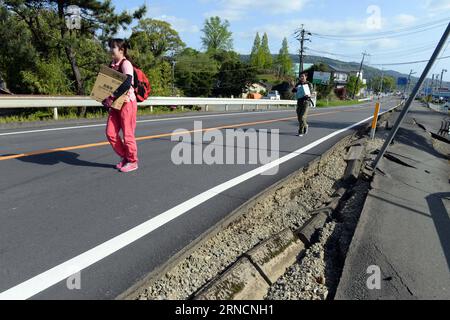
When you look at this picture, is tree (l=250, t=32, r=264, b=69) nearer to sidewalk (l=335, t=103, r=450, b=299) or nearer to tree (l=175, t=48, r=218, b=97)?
tree (l=175, t=48, r=218, b=97)

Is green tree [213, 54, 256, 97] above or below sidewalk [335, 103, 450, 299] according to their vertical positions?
above

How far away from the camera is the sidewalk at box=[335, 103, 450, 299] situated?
8.82 ft

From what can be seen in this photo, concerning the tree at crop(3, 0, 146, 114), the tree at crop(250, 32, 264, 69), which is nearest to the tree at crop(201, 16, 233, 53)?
the tree at crop(250, 32, 264, 69)

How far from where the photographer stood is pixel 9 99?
9898 millimetres

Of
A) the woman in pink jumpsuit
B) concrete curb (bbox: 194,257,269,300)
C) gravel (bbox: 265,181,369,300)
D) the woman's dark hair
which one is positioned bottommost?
gravel (bbox: 265,181,369,300)

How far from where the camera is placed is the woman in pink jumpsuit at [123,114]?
16.0 feet

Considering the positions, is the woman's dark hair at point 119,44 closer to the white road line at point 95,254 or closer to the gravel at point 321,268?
the white road line at point 95,254

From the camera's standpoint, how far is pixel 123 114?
5016 mm

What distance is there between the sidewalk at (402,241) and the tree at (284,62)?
10854cm

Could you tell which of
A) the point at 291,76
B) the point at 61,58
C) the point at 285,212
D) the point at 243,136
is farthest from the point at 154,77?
the point at 291,76

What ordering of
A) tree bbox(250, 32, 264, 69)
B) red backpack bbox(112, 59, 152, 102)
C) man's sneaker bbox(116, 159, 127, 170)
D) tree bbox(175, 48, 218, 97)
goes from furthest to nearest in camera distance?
tree bbox(250, 32, 264, 69), tree bbox(175, 48, 218, 97), man's sneaker bbox(116, 159, 127, 170), red backpack bbox(112, 59, 152, 102)

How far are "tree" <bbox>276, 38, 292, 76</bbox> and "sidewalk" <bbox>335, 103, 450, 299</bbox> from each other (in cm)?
10854

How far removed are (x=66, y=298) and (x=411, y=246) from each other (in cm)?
317
